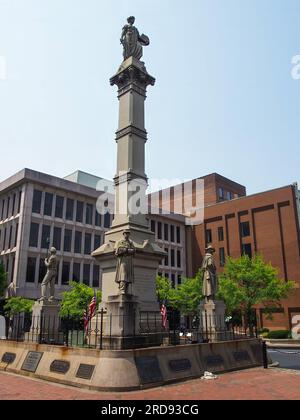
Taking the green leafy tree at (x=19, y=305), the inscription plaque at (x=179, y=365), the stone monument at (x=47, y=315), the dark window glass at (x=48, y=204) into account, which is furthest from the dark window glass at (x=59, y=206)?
the inscription plaque at (x=179, y=365)

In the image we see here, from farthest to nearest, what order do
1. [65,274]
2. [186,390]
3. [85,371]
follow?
1. [65,274]
2. [85,371]
3. [186,390]

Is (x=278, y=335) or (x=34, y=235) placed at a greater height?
(x=34, y=235)

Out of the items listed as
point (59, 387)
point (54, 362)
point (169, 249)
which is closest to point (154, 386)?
point (59, 387)

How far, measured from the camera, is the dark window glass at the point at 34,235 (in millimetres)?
45906

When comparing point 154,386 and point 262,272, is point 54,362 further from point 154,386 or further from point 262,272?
point 262,272

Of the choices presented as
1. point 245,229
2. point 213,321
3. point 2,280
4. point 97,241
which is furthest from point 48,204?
point 213,321

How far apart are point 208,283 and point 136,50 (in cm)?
1286

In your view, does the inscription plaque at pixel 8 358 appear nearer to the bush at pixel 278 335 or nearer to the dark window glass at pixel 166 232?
the bush at pixel 278 335

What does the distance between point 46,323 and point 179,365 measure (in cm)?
676

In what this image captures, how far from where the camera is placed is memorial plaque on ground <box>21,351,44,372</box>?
1211 cm

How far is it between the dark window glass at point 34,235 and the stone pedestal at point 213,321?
33774 mm

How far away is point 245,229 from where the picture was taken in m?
58.9

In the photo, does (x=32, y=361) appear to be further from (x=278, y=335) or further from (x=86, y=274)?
(x=278, y=335)
